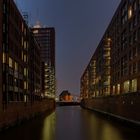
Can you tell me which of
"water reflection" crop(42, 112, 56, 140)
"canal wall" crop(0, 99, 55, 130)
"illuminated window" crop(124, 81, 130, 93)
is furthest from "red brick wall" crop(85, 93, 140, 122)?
"canal wall" crop(0, 99, 55, 130)

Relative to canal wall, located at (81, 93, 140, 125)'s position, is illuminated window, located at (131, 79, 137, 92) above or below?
above

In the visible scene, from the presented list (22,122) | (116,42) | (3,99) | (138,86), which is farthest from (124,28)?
(3,99)

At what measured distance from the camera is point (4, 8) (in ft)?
190

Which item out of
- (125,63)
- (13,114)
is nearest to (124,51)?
(125,63)

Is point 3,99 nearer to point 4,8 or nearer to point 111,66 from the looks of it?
point 4,8

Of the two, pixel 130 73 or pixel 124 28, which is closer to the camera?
pixel 130 73

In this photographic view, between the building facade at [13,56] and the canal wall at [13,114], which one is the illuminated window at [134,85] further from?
the building facade at [13,56]

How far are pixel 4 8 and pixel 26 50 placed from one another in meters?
27.8

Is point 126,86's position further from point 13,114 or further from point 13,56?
point 13,114

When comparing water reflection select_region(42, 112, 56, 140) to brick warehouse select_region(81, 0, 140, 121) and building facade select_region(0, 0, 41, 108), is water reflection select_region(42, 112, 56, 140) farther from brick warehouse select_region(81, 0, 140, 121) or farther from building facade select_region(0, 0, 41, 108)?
brick warehouse select_region(81, 0, 140, 121)

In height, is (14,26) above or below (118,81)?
above

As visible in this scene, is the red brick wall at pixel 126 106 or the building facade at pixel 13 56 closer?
the building facade at pixel 13 56

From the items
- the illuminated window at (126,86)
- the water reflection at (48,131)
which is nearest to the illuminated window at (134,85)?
the illuminated window at (126,86)

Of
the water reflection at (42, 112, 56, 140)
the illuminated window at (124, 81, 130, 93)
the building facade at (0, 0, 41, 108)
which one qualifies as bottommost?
the water reflection at (42, 112, 56, 140)
